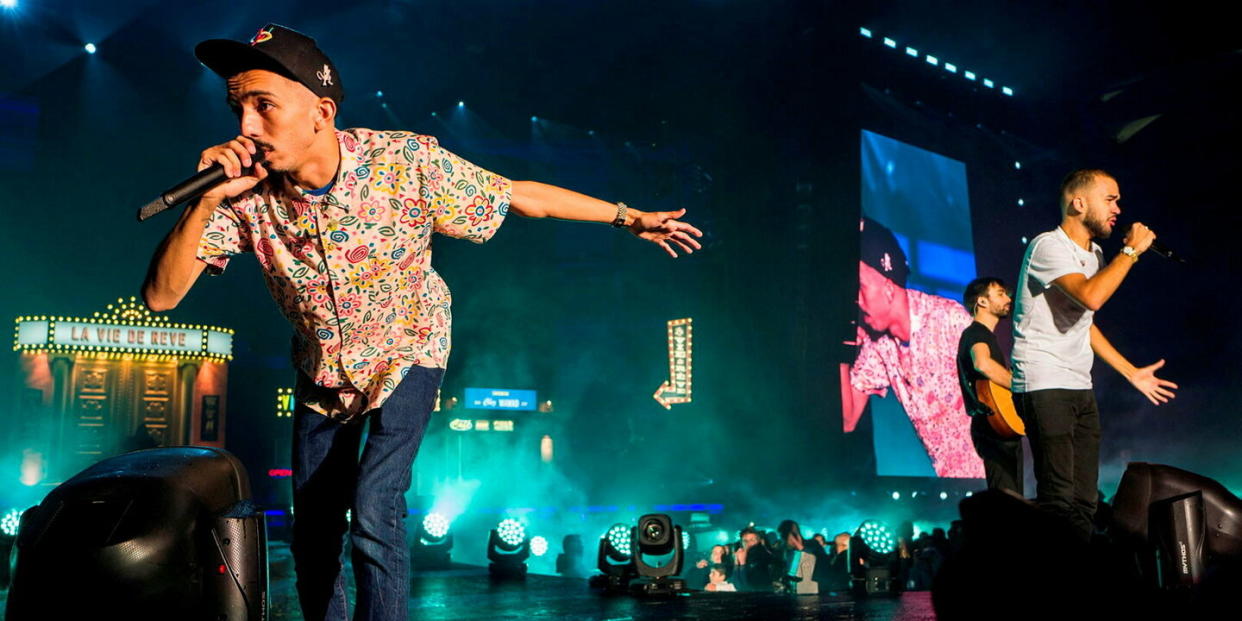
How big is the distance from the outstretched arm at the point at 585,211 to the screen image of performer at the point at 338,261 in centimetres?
1

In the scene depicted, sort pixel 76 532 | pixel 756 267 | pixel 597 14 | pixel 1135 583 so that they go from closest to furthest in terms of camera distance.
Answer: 1. pixel 1135 583
2. pixel 76 532
3. pixel 597 14
4. pixel 756 267

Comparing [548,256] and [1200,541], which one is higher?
[548,256]

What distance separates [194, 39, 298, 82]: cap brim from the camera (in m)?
2.42

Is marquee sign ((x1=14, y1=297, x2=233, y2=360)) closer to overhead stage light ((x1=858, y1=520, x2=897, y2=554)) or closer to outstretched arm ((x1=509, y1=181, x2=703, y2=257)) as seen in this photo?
overhead stage light ((x1=858, y1=520, x2=897, y2=554))

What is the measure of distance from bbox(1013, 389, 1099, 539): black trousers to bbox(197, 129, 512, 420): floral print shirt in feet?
10.2

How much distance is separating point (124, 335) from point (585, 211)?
796 inches

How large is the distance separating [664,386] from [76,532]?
66.5 ft

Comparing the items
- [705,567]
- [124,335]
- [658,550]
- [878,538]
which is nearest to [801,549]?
[705,567]

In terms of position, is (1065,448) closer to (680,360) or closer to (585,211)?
(585,211)

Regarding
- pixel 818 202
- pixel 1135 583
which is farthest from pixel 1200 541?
pixel 818 202

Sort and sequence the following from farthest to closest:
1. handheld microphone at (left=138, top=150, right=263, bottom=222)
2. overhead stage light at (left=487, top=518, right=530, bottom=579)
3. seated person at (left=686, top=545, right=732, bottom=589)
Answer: seated person at (left=686, top=545, right=732, bottom=589)
overhead stage light at (left=487, top=518, right=530, bottom=579)
handheld microphone at (left=138, top=150, right=263, bottom=222)

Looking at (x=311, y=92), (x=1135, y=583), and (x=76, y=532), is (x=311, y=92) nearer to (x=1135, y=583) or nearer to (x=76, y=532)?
(x=76, y=532)

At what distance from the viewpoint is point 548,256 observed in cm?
2666

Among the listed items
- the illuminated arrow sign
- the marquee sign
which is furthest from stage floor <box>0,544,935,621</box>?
the marquee sign
